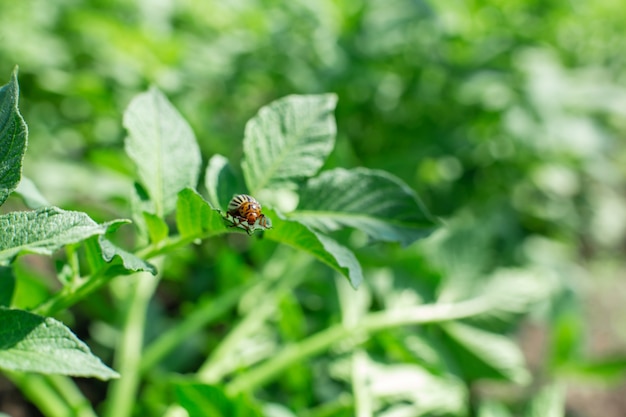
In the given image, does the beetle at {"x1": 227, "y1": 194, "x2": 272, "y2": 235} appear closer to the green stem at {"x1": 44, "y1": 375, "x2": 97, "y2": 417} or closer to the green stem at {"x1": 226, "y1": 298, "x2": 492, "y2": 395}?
the green stem at {"x1": 226, "y1": 298, "x2": 492, "y2": 395}

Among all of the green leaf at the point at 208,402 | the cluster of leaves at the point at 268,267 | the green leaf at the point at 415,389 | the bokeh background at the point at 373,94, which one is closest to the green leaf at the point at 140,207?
the cluster of leaves at the point at 268,267

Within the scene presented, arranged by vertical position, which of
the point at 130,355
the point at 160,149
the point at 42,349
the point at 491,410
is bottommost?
the point at 491,410

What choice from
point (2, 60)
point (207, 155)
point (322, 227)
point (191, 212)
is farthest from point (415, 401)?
point (2, 60)

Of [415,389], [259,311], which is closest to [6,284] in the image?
[259,311]

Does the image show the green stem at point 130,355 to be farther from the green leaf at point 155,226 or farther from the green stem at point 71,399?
the green leaf at point 155,226

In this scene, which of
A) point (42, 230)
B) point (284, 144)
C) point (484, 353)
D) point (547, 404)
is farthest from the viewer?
point (484, 353)

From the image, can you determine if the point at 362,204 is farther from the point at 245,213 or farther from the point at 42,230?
the point at 42,230

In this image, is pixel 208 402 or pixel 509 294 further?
pixel 509 294
